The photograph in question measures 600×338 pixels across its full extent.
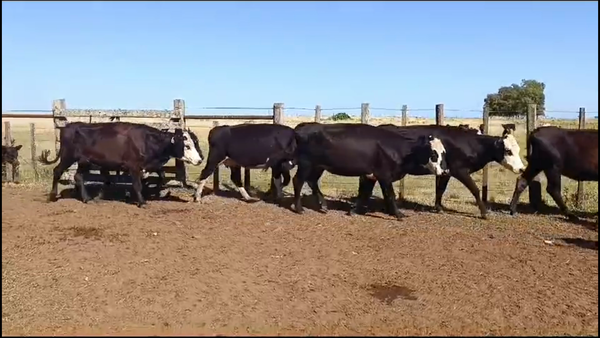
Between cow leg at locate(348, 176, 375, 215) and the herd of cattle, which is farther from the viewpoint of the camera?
cow leg at locate(348, 176, 375, 215)

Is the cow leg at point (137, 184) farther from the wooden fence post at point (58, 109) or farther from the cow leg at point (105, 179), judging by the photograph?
the wooden fence post at point (58, 109)

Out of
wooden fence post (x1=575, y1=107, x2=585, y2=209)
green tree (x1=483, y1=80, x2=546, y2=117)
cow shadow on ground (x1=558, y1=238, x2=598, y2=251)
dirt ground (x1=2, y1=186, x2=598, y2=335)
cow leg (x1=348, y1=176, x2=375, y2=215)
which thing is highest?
green tree (x1=483, y1=80, x2=546, y2=117)

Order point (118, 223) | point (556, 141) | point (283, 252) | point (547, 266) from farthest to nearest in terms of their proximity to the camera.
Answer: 1. point (118, 223)
2. point (283, 252)
3. point (547, 266)
4. point (556, 141)

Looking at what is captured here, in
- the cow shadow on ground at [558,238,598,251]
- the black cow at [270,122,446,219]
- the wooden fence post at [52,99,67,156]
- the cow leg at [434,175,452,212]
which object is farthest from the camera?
the wooden fence post at [52,99,67,156]

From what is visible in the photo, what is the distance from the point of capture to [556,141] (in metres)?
4.04

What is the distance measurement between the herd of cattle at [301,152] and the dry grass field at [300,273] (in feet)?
3.45

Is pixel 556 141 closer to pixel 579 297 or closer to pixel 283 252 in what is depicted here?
pixel 579 297

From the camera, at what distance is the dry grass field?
5.45 meters

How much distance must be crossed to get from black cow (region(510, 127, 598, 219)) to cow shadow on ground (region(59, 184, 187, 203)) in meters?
8.45

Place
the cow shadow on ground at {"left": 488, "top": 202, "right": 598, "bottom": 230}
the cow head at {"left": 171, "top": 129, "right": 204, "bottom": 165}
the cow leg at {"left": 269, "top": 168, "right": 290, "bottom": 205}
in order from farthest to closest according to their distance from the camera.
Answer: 1. the cow leg at {"left": 269, "top": 168, "right": 290, "bottom": 205}
2. the cow head at {"left": 171, "top": 129, "right": 204, "bottom": 165}
3. the cow shadow on ground at {"left": 488, "top": 202, "right": 598, "bottom": 230}

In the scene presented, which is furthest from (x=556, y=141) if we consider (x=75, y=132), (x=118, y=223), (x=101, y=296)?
(x=75, y=132)

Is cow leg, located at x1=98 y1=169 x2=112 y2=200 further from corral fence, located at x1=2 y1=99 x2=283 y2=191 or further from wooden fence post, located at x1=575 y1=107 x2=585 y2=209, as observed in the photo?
wooden fence post, located at x1=575 y1=107 x2=585 y2=209

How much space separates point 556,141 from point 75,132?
937cm

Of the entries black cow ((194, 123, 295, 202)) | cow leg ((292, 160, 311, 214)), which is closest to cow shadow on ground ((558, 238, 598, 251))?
cow leg ((292, 160, 311, 214))
